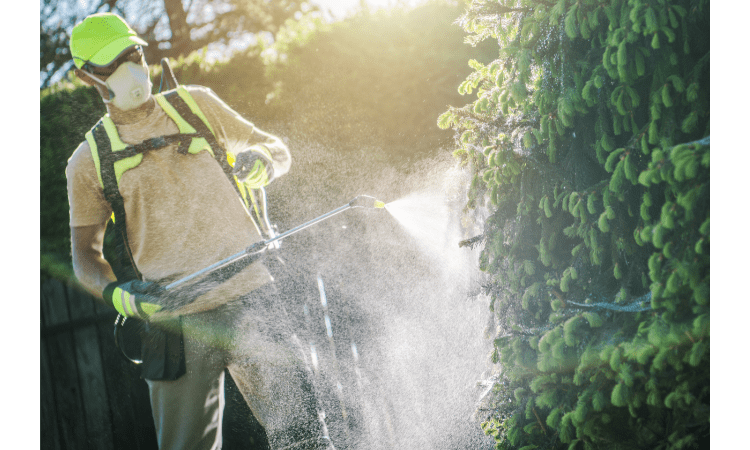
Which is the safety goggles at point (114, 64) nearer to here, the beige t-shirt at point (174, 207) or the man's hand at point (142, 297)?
the beige t-shirt at point (174, 207)

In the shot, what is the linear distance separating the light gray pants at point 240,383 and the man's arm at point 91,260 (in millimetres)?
423

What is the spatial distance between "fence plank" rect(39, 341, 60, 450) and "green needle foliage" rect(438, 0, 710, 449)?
1995 millimetres

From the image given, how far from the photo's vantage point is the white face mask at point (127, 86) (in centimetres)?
209

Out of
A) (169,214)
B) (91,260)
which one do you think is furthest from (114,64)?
(91,260)

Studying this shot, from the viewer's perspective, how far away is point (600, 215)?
62.2 inches

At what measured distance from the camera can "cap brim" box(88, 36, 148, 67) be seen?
6.86 feet

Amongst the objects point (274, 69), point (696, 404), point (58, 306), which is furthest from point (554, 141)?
point (58, 306)

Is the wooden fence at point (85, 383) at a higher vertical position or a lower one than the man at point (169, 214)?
lower

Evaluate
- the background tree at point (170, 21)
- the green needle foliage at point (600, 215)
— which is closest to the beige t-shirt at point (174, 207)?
the background tree at point (170, 21)

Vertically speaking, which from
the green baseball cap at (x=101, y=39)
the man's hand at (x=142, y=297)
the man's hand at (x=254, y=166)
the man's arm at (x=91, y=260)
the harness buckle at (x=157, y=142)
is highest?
the green baseball cap at (x=101, y=39)

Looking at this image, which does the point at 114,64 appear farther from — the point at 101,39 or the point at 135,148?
the point at 135,148

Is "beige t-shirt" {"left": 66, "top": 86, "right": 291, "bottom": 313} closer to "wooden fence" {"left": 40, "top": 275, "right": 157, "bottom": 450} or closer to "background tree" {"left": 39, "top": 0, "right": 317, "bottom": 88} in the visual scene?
"background tree" {"left": 39, "top": 0, "right": 317, "bottom": 88}

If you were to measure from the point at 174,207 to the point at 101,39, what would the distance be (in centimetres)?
77

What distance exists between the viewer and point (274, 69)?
105 inches
